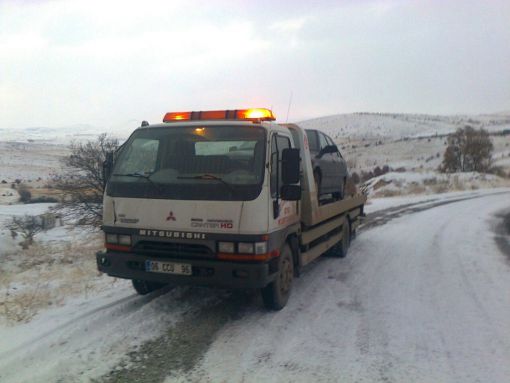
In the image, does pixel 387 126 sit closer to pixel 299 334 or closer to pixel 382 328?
pixel 382 328

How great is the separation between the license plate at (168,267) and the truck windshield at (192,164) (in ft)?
2.51

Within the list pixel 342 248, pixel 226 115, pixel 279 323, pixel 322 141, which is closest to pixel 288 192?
pixel 226 115

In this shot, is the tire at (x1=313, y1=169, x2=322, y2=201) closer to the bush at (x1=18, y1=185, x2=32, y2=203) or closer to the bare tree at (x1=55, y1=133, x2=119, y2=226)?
the bare tree at (x1=55, y1=133, x2=119, y2=226)

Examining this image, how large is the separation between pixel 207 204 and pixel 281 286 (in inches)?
60.4

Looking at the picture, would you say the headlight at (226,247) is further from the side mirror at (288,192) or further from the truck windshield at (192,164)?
the side mirror at (288,192)

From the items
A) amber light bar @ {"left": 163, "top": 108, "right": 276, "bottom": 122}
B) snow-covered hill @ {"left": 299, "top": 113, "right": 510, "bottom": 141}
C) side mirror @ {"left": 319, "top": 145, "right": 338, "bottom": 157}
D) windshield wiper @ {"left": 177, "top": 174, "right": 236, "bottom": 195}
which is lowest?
windshield wiper @ {"left": 177, "top": 174, "right": 236, "bottom": 195}

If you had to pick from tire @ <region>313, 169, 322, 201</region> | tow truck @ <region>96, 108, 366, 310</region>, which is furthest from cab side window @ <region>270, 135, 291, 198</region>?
tire @ <region>313, 169, 322, 201</region>

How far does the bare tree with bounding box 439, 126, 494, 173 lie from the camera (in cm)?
3591

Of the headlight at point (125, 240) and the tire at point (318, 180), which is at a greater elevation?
the tire at point (318, 180)

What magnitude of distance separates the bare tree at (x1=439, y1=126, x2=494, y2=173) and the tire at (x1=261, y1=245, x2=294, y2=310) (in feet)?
114

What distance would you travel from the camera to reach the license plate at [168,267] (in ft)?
16.2

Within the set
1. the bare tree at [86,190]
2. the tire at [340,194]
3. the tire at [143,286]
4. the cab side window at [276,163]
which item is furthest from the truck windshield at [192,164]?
the bare tree at [86,190]

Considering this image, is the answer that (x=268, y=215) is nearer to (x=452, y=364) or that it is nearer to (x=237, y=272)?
(x=237, y=272)

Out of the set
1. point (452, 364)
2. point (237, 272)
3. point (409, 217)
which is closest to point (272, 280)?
point (237, 272)
